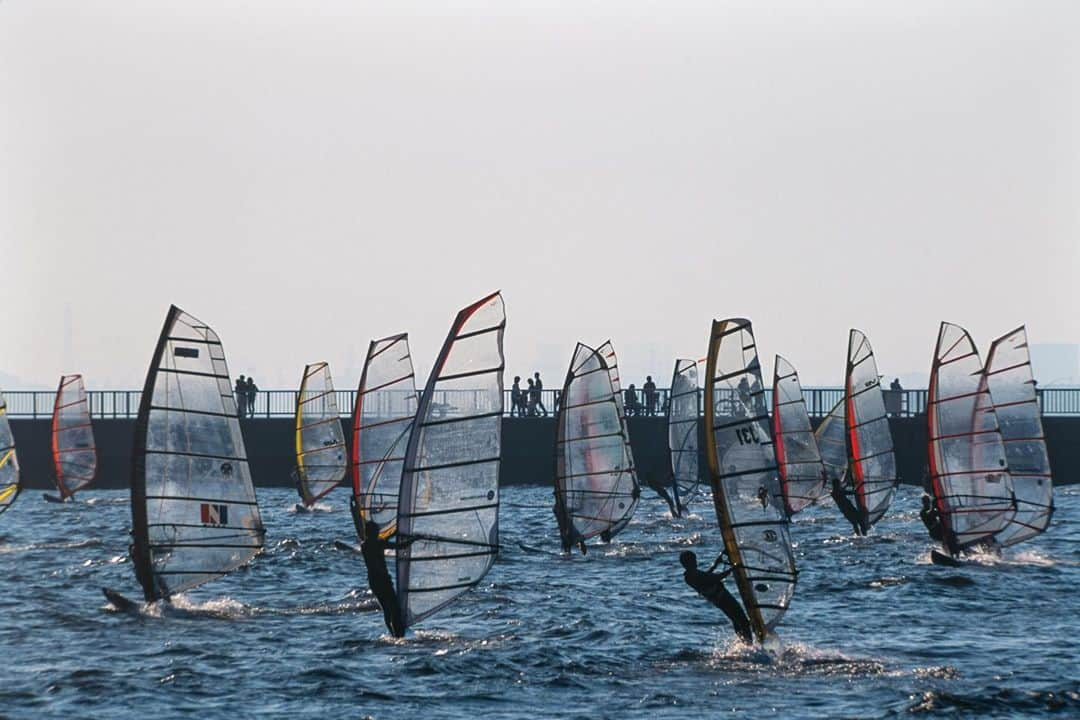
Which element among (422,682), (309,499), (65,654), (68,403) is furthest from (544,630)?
(68,403)

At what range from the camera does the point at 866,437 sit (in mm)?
37844

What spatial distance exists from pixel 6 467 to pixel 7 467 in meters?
0.03

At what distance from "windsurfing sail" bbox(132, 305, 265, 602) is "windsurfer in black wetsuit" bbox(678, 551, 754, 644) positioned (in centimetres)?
Result: 813

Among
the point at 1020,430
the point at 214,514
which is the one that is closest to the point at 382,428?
the point at 214,514

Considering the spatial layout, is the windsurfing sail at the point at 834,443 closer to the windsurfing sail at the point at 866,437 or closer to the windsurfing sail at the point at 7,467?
the windsurfing sail at the point at 866,437

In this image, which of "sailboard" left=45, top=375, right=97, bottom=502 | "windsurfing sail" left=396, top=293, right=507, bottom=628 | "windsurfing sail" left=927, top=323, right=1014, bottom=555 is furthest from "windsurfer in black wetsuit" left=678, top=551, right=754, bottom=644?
"sailboard" left=45, top=375, right=97, bottom=502

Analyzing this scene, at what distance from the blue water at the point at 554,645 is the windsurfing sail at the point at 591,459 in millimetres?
921

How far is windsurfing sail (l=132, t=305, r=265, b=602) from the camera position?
24500 mm

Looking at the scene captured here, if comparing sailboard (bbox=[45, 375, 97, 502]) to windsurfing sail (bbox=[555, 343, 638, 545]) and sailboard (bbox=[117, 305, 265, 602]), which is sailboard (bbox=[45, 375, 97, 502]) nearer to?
windsurfing sail (bbox=[555, 343, 638, 545])

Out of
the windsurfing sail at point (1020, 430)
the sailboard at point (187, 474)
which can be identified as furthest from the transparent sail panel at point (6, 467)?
the windsurfing sail at point (1020, 430)

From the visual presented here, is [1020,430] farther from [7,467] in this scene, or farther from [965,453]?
[7,467]

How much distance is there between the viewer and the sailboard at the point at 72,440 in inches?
2063

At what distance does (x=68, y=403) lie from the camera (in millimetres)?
52625

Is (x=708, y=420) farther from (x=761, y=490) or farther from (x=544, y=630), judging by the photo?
(x=544, y=630)
